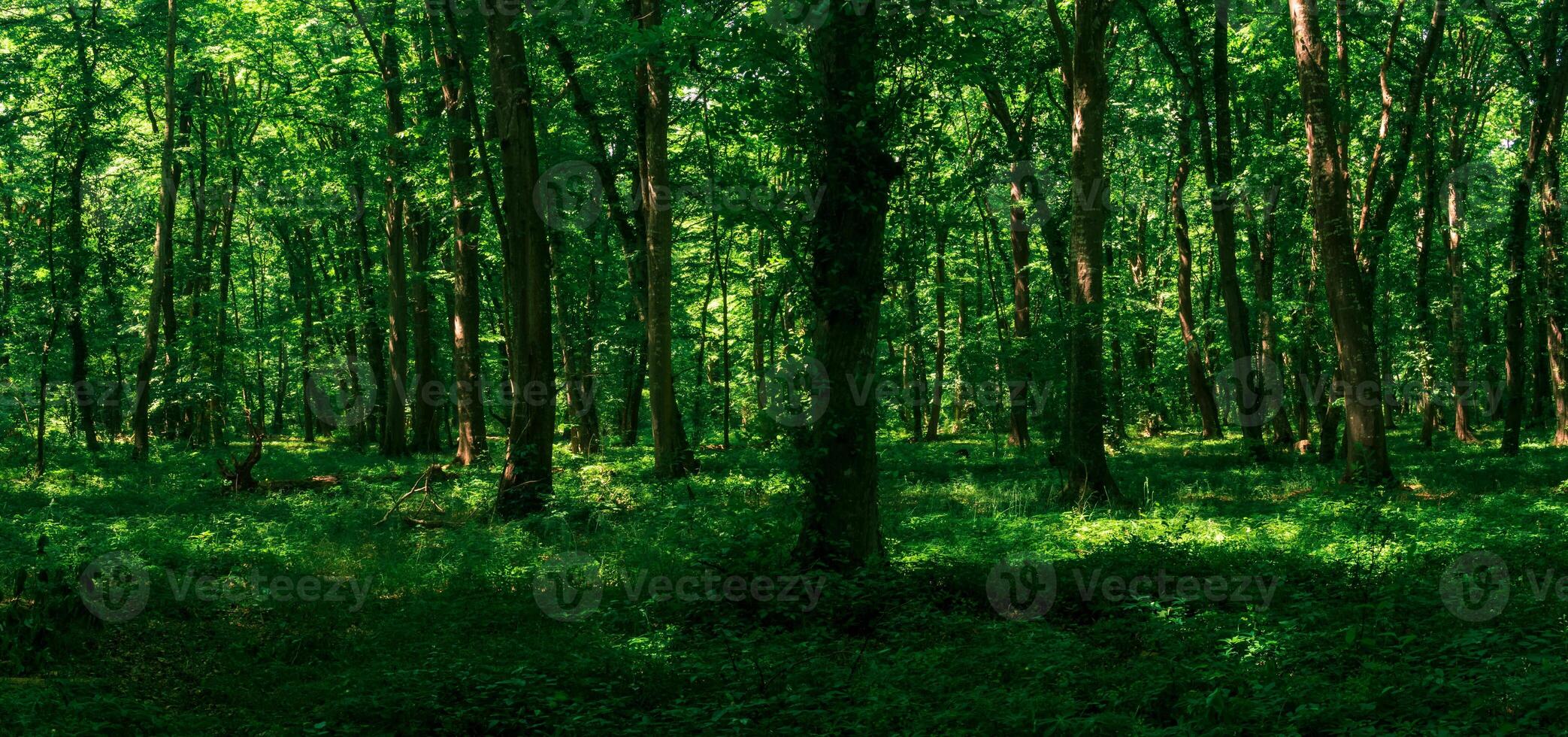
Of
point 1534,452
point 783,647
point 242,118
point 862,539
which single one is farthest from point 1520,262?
point 242,118

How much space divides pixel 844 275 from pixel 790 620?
9.66 ft

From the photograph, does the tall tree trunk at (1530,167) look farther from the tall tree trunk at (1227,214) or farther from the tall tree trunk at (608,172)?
the tall tree trunk at (608,172)

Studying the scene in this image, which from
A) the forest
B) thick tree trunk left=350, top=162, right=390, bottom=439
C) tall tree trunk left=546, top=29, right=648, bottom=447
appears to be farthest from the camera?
thick tree trunk left=350, top=162, right=390, bottom=439

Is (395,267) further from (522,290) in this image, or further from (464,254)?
(522,290)

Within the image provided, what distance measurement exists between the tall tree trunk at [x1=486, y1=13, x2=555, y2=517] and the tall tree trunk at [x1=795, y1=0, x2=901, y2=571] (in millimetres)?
6207

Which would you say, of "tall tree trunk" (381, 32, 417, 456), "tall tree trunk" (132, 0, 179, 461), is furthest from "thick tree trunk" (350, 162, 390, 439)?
"tall tree trunk" (132, 0, 179, 461)

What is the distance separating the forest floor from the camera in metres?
5.45

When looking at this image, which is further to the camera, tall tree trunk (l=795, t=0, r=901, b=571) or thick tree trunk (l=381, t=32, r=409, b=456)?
thick tree trunk (l=381, t=32, r=409, b=456)

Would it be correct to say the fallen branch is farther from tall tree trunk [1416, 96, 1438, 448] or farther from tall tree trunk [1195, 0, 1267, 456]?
tall tree trunk [1416, 96, 1438, 448]

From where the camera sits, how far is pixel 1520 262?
17891 millimetres

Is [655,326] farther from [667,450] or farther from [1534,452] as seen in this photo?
[1534,452]

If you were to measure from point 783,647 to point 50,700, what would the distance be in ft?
15.0

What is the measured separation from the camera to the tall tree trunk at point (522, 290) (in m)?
13.5

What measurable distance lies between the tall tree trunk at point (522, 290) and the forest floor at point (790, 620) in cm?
79
